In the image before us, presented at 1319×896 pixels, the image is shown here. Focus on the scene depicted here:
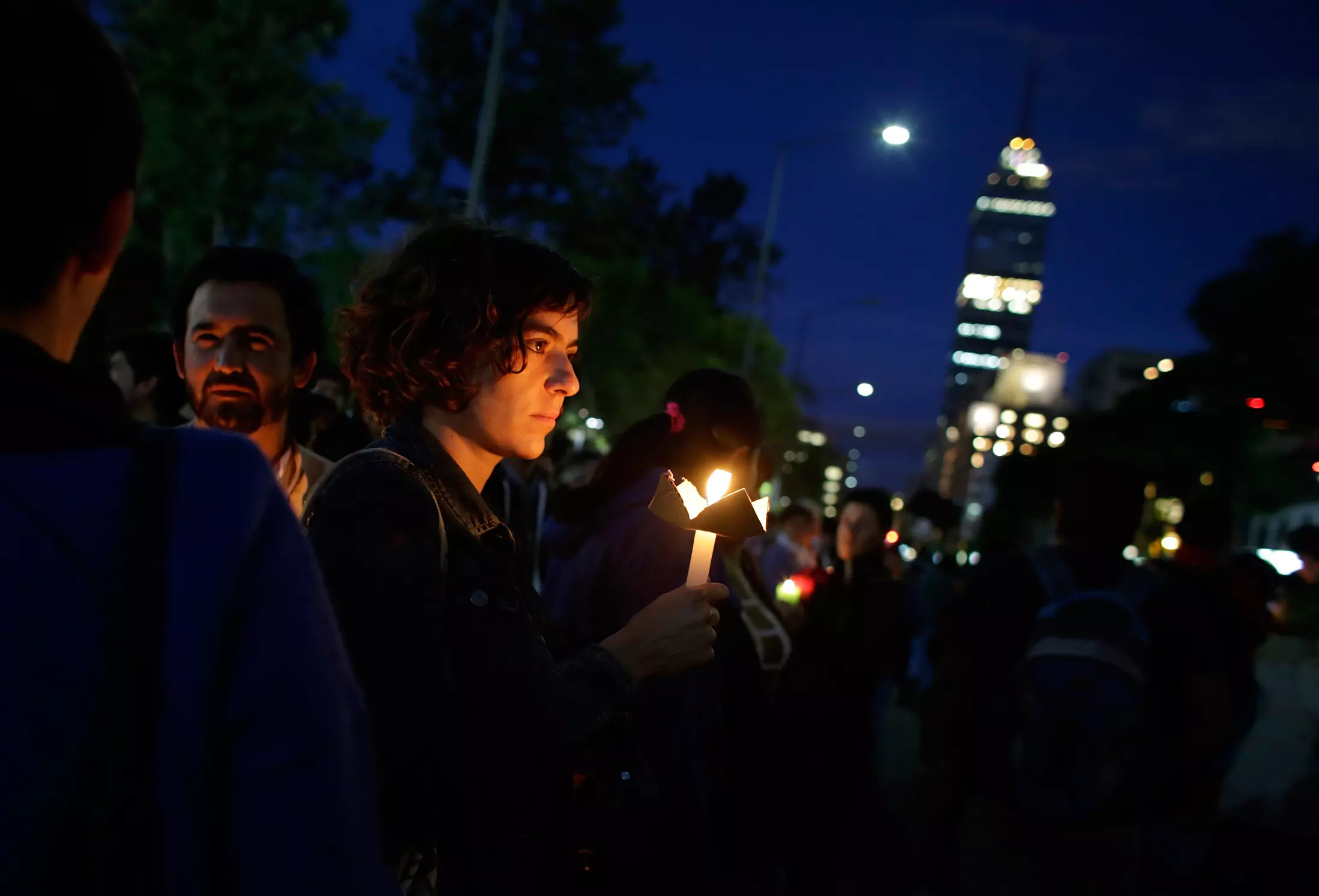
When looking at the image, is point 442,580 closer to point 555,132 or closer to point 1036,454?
point 555,132

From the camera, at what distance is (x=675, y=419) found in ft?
11.9

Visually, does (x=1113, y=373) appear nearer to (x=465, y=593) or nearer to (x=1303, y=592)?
(x=1303, y=592)

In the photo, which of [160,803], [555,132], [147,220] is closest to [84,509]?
[160,803]

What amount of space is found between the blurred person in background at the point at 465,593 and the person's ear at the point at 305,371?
819mm

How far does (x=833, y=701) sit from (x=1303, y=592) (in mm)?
3652

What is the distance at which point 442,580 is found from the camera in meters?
1.80

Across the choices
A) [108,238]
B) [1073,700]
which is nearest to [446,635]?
[108,238]

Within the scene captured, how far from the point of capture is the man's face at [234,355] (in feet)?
9.58

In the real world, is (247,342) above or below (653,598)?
above

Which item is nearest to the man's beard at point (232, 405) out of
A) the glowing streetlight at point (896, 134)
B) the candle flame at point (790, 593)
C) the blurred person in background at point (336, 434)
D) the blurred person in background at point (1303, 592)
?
the blurred person in background at point (336, 434)

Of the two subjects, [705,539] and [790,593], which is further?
[790,593]

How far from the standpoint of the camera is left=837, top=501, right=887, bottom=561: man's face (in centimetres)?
583

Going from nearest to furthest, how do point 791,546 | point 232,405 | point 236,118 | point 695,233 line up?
point 232,405 < point 791,546 < point 236,118 < point 695,233

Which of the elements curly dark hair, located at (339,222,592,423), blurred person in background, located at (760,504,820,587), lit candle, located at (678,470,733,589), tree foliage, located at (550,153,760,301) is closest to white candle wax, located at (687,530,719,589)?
lit candle, located at (678,470,733,589)
